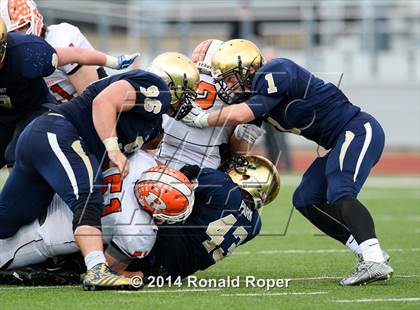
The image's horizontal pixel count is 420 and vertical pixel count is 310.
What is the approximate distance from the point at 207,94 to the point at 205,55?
34 cm

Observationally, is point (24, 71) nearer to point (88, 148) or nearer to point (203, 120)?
point (88, 148)

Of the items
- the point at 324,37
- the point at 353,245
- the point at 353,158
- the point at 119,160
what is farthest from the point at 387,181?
the point at 119,160

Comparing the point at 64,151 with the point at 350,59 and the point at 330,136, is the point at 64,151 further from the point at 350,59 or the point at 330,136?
the point at 350,59

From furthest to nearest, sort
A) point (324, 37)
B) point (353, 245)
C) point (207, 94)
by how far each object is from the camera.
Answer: point (324, 37) → point (207, 94) → point (353, 245)

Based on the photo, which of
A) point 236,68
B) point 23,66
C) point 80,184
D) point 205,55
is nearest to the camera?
point 80,184

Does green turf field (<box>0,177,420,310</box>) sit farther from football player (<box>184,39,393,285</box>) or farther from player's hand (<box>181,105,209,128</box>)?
player's hand (<box>181,105,209,128</box>)

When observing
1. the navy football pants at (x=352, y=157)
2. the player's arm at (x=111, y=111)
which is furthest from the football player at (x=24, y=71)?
the navy football pants at (x=352, y=157)

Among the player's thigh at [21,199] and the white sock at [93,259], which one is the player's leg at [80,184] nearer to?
the white sock at [93,259]

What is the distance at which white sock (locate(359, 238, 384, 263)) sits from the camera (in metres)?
4.98

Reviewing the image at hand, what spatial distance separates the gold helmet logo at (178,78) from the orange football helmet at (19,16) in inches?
39.6

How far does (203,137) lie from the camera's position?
5738 mm

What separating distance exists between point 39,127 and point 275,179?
1673 mm

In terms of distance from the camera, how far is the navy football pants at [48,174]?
4.73 metres

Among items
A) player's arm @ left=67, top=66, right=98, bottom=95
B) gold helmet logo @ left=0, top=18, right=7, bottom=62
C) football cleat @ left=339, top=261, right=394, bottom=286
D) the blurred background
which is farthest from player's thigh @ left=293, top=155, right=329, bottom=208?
the blurred background
